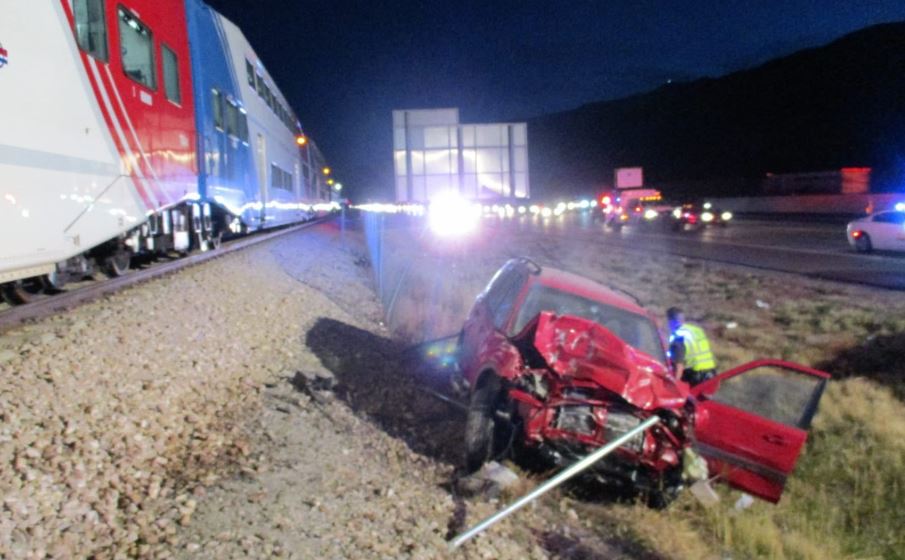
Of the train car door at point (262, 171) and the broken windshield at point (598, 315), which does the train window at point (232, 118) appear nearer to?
the train car door at point (262, 171)

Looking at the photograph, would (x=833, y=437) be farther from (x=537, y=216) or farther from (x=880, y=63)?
(x=880, y=63)

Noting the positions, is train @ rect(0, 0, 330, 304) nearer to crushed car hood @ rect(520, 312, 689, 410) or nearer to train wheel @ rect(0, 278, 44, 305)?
train wheel @ rect(0, 278, 44, 305)

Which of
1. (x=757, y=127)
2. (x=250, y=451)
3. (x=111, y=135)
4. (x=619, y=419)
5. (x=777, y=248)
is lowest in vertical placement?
(x=250, y=451)

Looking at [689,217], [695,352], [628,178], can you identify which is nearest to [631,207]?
[689,217]

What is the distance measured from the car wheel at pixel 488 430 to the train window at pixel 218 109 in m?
11.1

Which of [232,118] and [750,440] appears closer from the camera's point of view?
[750,440]

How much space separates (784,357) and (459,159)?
2042 cm

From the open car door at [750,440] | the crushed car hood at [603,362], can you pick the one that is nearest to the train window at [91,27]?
the crushed car hood at [603,362]

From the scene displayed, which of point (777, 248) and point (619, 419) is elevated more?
point (777, 248)

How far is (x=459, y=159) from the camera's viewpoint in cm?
3188

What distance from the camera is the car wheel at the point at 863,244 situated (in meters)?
24.7

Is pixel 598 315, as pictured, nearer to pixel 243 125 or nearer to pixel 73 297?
pixel 73 297

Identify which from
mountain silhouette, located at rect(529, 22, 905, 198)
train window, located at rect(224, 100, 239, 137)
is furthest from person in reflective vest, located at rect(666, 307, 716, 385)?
mountain silhouette, located at rect(529, 22, 905, 198)

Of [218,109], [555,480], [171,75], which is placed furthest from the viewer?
[218,109]
